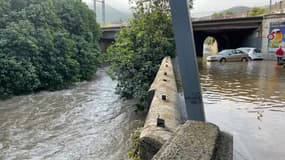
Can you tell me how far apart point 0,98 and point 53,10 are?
722 centimetres

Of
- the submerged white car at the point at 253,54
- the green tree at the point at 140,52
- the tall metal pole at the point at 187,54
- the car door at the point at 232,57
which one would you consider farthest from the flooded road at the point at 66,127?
the submerged white car at the point at 253,54

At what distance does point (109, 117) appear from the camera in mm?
9188

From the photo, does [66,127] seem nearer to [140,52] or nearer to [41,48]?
[140,52]

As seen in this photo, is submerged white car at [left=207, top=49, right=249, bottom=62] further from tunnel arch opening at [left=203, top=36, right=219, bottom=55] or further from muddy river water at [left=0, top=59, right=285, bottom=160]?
tunnel arch opening at [left=203, top=36, right=219, bottom=55]

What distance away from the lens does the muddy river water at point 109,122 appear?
→ 226 inches

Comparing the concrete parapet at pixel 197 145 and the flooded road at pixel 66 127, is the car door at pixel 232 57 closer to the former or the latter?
the flooded road at pixel 66 127

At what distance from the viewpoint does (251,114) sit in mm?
7074

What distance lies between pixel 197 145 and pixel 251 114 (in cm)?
608

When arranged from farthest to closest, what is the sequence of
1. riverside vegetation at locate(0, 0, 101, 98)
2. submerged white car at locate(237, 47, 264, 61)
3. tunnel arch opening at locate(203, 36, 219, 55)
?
1. tunnel arch opening at locate(203, 36, 219, 55)
2. submerged white car at locate(237, 47, 264, 61)
3. riverside vegetation at locate(0, 0, 101, 98)

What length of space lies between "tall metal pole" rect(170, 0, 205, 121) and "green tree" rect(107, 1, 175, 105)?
21.8 ft

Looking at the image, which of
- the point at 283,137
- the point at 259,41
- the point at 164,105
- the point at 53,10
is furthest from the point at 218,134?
the point at 259,41

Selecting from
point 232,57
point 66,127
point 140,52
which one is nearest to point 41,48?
point 140,52

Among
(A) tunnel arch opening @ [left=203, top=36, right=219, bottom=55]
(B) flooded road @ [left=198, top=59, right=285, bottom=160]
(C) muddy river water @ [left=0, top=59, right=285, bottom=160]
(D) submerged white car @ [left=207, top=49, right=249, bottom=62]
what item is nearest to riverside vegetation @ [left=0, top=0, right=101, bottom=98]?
(C) muddy river water @ [left=0, top=59, right=285, bottom=160]

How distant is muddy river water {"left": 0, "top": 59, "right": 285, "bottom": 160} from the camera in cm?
575
